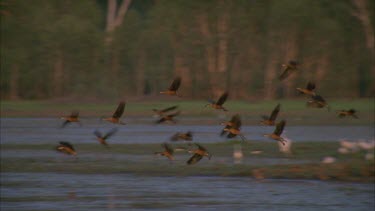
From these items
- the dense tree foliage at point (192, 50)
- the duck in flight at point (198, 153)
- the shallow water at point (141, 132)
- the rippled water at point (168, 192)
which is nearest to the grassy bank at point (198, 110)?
the shallow water at point (141, 132)

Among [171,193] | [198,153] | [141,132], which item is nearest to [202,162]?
[171,193]

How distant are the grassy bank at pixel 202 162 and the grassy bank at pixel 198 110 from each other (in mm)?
13001

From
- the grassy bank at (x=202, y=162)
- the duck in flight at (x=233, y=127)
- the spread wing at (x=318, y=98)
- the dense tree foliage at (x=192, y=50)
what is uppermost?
the dense tree foliage at (x=192, y=50)

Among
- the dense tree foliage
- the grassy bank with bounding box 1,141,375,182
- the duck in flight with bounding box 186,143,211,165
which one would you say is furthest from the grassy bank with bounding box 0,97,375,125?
the duck in flight with bounding box 186,143,211,165

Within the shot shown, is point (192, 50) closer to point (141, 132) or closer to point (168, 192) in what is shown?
point (141, 132)

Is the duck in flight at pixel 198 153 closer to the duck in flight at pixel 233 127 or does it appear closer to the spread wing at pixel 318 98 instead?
the duck in flight at pixel 233 127

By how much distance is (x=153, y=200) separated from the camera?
16.7m

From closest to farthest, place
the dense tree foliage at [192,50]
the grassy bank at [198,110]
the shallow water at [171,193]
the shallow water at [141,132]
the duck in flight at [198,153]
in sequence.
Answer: the duck in flight at [198,153], the shallow water at [171,193], the shallow water at [141,132], the grassy bank at [198,110], the dense tree foliage at [192,50]

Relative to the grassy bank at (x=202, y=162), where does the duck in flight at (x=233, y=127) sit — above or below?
below

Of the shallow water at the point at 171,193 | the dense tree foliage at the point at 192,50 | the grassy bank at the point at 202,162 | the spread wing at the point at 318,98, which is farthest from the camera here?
the dense tree foliage at the point at 192,50

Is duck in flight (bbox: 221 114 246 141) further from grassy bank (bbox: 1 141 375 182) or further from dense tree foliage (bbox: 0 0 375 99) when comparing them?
dense tree foliage (bbox: 0 0 375 99)

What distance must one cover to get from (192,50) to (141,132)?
53.8 ft

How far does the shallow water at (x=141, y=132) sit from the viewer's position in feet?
95.5

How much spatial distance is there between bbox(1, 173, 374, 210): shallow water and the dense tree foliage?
26199 millimetres
